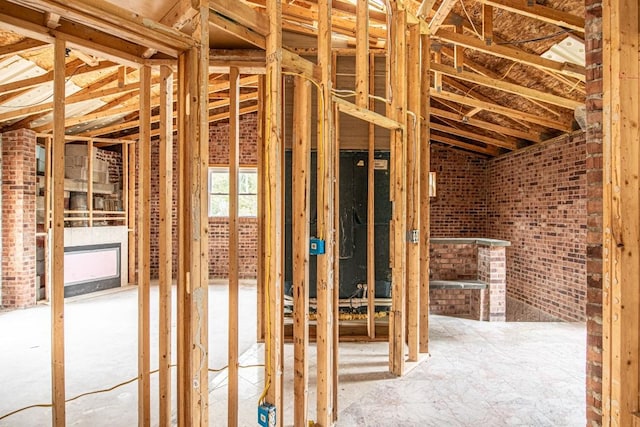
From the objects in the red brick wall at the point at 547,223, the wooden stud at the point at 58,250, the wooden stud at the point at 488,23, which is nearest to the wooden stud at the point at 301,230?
the wooden stud at the point at 58,250

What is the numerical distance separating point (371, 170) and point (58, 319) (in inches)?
127

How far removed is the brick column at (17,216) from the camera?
18.3ft

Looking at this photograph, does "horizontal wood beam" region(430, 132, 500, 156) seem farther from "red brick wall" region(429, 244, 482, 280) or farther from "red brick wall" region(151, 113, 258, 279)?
"red brick wall" region(151, 113, 258, 279)

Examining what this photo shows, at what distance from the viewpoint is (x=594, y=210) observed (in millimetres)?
1924

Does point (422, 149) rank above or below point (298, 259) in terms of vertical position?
above

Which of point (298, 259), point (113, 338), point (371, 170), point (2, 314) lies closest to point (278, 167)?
point (298, 259)

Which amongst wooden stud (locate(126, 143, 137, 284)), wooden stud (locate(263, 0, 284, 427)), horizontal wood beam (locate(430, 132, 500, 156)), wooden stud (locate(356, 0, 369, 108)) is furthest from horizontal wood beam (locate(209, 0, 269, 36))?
horizontal wood beam (locate(430, 132, 500, 156))

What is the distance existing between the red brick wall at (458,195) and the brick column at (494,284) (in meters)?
3.35

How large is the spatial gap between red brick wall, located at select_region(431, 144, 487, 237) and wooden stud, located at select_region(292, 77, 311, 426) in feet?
24.3

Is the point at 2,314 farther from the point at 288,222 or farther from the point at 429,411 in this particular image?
the point at 429,411

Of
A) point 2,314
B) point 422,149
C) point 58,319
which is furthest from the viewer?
point 2,314

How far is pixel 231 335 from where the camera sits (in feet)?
7.90

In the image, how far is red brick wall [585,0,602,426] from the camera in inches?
74.6

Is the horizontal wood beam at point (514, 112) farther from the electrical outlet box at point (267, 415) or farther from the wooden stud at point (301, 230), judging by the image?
the electrical outlet box at point (267, 415)
